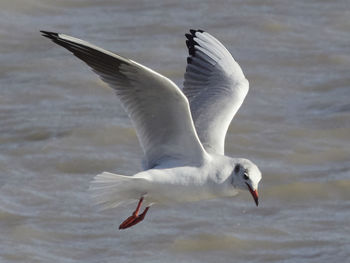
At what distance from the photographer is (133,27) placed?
41.8 feet

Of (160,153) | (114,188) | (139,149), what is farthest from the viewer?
(139,149)

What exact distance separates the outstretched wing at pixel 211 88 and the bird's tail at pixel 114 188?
61 cm

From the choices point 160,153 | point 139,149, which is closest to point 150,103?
point 160,153

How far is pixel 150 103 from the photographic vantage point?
650 cm

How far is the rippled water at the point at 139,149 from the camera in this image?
856 cm

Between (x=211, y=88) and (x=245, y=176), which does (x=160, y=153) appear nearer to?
(x=245, y=176)

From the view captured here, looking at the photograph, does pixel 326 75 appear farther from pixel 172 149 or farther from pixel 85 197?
pixel 172 149

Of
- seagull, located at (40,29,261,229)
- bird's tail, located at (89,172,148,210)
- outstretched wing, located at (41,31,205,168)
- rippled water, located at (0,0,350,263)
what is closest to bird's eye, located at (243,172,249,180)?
seagull, located at (40,29,261,229)

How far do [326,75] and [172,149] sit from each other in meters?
5.30

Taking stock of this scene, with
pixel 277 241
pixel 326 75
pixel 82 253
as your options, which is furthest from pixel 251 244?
pixel 326 75

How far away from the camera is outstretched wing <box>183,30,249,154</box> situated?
7.08 metres

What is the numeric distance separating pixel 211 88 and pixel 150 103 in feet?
3.79

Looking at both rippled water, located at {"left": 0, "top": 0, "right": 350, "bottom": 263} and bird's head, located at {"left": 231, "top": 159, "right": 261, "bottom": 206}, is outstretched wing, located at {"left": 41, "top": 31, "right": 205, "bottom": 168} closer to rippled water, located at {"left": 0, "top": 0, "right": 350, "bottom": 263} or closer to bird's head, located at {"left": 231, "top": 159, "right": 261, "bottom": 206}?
bird's head, located at {"left": 231, "top": 159, "right": 261, "bottom": 206}

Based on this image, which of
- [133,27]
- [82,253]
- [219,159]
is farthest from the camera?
[133,27]
